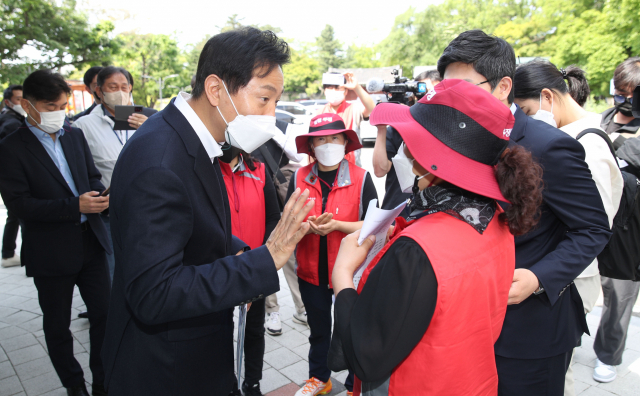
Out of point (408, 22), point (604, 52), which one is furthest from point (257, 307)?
point (408, 22)

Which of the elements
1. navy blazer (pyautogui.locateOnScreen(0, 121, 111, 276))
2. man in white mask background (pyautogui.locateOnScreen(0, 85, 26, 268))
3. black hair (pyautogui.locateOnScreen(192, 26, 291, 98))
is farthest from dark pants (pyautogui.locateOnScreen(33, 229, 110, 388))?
man in white mask background (pyautogui.locateOnScreen(0, 85, 26, 268))

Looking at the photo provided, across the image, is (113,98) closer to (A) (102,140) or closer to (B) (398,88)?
(A) (102,140)

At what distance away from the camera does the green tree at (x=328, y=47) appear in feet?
236

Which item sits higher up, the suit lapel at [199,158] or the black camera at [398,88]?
the black camera at [398,88]

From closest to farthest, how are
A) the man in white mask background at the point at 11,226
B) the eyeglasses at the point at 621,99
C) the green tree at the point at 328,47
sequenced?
the eyeglasses at the point at 621,99, the man in white mask background at the point at 11,226, the green tree at the point at 328,47

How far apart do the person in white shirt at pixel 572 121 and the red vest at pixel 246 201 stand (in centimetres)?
180

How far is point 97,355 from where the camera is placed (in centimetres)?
308

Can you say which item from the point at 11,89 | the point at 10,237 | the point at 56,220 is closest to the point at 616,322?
the point at 56,220

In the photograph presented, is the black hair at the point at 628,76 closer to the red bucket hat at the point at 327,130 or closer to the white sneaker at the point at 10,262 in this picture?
the red bucket hat at the point at 327,130

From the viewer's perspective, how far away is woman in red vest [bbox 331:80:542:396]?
1.20 metres

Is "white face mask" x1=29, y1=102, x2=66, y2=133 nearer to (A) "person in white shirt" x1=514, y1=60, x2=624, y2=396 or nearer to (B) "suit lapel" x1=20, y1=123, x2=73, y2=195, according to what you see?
(B) "suit lapel" x1=20, y1=123, x2=73, y2=195

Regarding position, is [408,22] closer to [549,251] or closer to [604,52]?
[604,52]

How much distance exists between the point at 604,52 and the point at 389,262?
77.0 ft

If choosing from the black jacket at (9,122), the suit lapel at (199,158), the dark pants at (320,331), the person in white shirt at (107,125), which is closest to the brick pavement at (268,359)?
the dark pants at (320,331)
